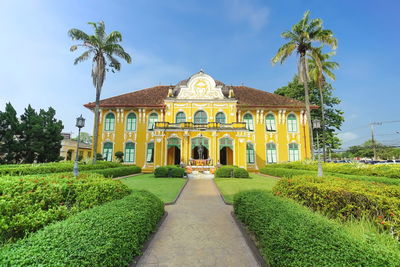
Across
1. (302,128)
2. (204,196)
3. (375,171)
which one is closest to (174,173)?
(204,196)

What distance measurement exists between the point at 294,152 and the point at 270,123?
4.64m

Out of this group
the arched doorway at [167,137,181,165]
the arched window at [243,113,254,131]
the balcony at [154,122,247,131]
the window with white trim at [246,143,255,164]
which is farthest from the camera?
the arched window at [243,113,254,131]

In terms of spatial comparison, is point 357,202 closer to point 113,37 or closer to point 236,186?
point 236,186

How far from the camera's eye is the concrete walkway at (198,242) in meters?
3.38

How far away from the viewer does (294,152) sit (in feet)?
74.4

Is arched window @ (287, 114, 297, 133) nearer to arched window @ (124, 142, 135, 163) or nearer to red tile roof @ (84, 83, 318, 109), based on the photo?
red tile roof @ (84, 83, 318, 109)

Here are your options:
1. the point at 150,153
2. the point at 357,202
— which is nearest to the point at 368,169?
the point at 357,202

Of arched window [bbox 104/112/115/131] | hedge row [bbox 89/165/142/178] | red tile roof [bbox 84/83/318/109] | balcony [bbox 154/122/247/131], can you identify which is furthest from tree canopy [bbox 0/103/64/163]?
balcony [bbox 154/122/247/131]

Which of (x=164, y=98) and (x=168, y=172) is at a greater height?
(x=164, y=98)

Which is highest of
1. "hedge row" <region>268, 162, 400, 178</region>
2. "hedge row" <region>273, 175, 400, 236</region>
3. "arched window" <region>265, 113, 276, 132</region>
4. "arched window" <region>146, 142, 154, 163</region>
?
"arched window" <region>265, 113, 276, 132</region>

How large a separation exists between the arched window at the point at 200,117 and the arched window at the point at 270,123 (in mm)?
8034

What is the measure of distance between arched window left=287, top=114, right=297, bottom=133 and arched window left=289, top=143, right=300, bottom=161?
1.80 metres

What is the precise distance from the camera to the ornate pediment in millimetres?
22953

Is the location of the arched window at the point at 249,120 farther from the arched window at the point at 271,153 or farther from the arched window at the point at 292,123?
the arched window at the point at 292,123
